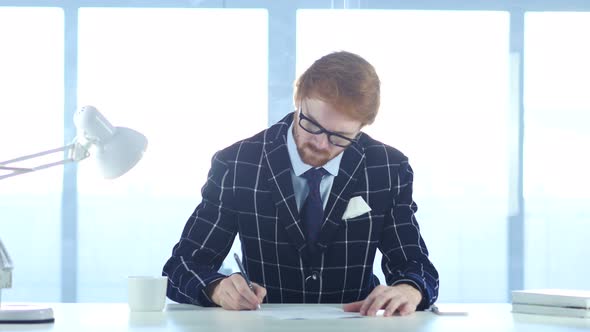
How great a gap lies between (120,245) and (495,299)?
1716 mm

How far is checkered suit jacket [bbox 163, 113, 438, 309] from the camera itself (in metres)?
2.48

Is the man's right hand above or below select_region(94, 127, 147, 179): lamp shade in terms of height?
below

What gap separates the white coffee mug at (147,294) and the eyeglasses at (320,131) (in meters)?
0.55

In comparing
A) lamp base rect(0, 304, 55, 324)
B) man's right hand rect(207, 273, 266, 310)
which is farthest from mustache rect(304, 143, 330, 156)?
lamp base rect(0, 304, 55, 324)

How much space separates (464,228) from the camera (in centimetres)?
436

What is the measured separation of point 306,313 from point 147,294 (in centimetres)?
35

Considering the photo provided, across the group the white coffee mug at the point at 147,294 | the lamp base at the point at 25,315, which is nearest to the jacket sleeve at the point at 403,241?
the white coffee mug at the point at 147,294

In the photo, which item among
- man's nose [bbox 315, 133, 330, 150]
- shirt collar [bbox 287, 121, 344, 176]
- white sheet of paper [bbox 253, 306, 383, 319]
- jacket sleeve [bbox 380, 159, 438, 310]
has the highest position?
man's nose [bbox 315, 133, 330, 150]

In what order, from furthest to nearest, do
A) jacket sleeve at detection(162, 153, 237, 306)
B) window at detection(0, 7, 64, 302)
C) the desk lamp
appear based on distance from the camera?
window at detection(0, 7, 64, 302) < jacket sleeve at detection(162, 153, 237, 306) < the desk lamp

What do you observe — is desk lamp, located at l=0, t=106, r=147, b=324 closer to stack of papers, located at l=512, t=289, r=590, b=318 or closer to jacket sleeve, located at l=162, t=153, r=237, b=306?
jacket sleeve, located at l=162, t=153, r=237, b=306

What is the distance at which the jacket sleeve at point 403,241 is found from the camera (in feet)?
8.02

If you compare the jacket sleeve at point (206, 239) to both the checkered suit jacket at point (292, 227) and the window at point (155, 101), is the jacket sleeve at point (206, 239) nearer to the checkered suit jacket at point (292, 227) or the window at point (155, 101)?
the checkered suit jacket at point (292, 227)

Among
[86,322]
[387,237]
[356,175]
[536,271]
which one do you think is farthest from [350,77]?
[536,271]

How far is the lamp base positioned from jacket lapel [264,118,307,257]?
77cm
